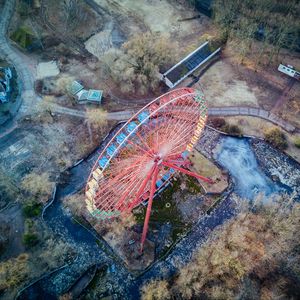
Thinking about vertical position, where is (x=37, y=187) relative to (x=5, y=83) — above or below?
below

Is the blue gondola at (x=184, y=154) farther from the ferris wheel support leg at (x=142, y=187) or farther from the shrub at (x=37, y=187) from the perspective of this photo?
the shrub at (x=37, y=187)

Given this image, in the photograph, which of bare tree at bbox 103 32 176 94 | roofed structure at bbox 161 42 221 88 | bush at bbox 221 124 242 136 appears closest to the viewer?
bush at bbox 221 124 242 136

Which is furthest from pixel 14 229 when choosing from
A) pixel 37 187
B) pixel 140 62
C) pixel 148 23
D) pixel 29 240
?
pixel 148 23

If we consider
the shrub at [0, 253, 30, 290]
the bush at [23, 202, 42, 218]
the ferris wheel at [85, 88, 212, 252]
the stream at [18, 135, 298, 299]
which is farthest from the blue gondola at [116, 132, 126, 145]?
the shrub at [0, 253, 30, 290]

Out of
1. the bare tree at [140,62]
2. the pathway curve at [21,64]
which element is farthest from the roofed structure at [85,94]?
the pathway curve at [21,64]

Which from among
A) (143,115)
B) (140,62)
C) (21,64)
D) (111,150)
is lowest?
(21,64)

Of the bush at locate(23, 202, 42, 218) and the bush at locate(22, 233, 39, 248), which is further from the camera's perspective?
the bush at locate(23, 202, 42, 218)

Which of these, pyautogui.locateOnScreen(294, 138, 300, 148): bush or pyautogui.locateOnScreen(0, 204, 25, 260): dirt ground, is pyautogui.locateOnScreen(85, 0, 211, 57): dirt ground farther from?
pyautogui.locateOnScreen(0, 204, 25, 260): dirt ground

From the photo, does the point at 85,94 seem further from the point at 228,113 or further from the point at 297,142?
the point at 297,142
